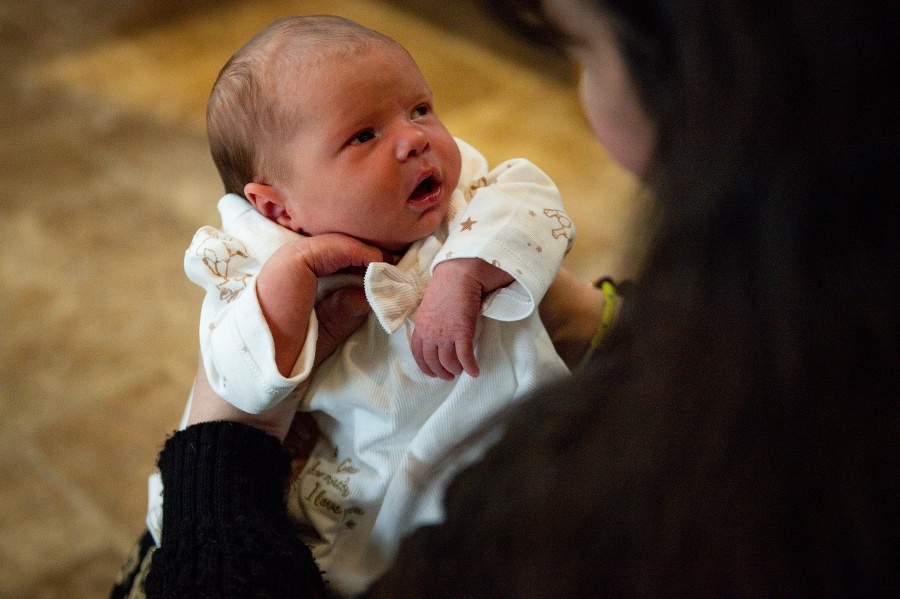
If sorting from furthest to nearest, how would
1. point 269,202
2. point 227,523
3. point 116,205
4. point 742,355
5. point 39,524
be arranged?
point 116,205 → point 39,524 → point 269,202 → point 227,523 → point 742,355

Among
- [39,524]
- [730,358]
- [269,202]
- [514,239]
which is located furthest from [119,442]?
[730,358]

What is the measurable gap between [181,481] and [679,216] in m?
0.57

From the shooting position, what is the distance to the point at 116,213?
240cm

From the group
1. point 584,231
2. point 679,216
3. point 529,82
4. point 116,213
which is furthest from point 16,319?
point 679,216

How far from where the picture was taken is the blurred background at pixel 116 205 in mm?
1756

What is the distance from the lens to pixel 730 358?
48 centimetres

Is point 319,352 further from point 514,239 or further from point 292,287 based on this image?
point 514,239

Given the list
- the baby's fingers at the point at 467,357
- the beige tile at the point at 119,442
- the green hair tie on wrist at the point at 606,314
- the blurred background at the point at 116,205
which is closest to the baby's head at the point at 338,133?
the baby's fingers at the point at 467,357

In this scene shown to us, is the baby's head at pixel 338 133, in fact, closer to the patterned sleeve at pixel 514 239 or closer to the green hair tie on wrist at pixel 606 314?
the patterned sleeve at pixel 514 239

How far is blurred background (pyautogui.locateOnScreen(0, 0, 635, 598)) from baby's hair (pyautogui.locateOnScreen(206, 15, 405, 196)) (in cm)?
40

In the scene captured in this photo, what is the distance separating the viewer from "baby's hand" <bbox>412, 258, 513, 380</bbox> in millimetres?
788

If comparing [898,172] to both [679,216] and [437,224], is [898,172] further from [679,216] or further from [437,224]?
[437,224]

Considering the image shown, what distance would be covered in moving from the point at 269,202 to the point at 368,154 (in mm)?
137

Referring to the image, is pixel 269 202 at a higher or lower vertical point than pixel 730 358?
lower
